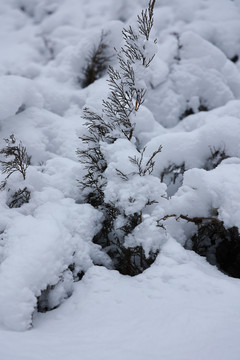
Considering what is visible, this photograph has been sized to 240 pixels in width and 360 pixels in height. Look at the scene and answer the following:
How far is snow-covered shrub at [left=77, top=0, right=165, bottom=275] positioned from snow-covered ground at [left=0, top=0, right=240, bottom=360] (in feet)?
0.21

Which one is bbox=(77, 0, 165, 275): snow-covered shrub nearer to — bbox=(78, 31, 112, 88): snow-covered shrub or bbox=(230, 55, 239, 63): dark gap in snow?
bbox=(78, 31, 112, 88): snow-covered shrub

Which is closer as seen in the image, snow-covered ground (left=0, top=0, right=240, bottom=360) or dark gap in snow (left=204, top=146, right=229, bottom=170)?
snow-covered ground (left=0, top=0, right=240, bottom=360)

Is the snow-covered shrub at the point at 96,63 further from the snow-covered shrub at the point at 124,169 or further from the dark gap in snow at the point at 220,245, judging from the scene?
the dark gap in snow at the point at 220,245

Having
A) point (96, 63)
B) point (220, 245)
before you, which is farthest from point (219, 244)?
point (96, 63)

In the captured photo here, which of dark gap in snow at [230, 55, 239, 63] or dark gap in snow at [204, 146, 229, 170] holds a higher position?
dark gap in snow at [230, 55, 239, 63]

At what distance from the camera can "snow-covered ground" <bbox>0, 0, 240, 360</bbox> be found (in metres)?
1.72

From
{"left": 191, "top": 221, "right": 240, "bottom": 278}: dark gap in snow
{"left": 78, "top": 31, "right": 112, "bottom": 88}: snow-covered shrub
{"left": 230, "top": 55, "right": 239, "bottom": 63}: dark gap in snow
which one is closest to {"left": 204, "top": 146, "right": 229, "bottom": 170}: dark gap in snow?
{"left": 191, "top": 221, "right": 240, "bottom": 278}: dark gap in snow

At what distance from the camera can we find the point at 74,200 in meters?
3.16

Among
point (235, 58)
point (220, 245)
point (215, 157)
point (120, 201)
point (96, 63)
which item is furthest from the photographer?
point (235, 58)

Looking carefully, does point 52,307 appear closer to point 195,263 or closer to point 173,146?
point 195,263

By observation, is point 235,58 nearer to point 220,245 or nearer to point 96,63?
point 96,63

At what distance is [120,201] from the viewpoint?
267 cm

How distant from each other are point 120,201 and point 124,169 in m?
0.34

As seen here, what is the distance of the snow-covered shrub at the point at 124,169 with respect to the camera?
269 centimetres
